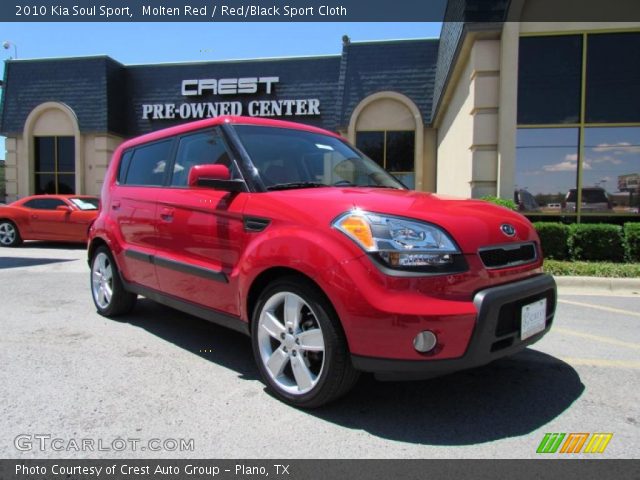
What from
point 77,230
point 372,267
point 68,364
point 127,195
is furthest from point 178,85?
point 372,267

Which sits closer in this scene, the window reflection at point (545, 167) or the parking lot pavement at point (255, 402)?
the parking lot pavement at point (255, 402)

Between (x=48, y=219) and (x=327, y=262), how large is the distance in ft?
38.2

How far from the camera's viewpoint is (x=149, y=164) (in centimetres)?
445

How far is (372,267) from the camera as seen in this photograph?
8.08 ft

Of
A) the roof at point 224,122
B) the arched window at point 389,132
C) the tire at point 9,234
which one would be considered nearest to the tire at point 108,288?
the roof at point 224,122

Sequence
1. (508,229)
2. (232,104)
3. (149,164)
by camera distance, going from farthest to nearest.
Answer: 1. (232,104)
2. (149,164)
3. (508,229)

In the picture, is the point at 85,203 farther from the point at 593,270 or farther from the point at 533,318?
the point at 533,318

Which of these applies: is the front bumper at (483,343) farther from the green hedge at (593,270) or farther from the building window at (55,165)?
the building window at (55,165)

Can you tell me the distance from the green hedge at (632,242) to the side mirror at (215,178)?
7830 millimetres

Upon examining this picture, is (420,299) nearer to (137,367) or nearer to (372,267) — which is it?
(372,267)

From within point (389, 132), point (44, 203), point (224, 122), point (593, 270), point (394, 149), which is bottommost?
point (593, 270)

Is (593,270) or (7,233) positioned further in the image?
(7,233)

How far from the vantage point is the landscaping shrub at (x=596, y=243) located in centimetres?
837

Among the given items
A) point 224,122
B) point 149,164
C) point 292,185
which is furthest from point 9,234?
point 292,185
